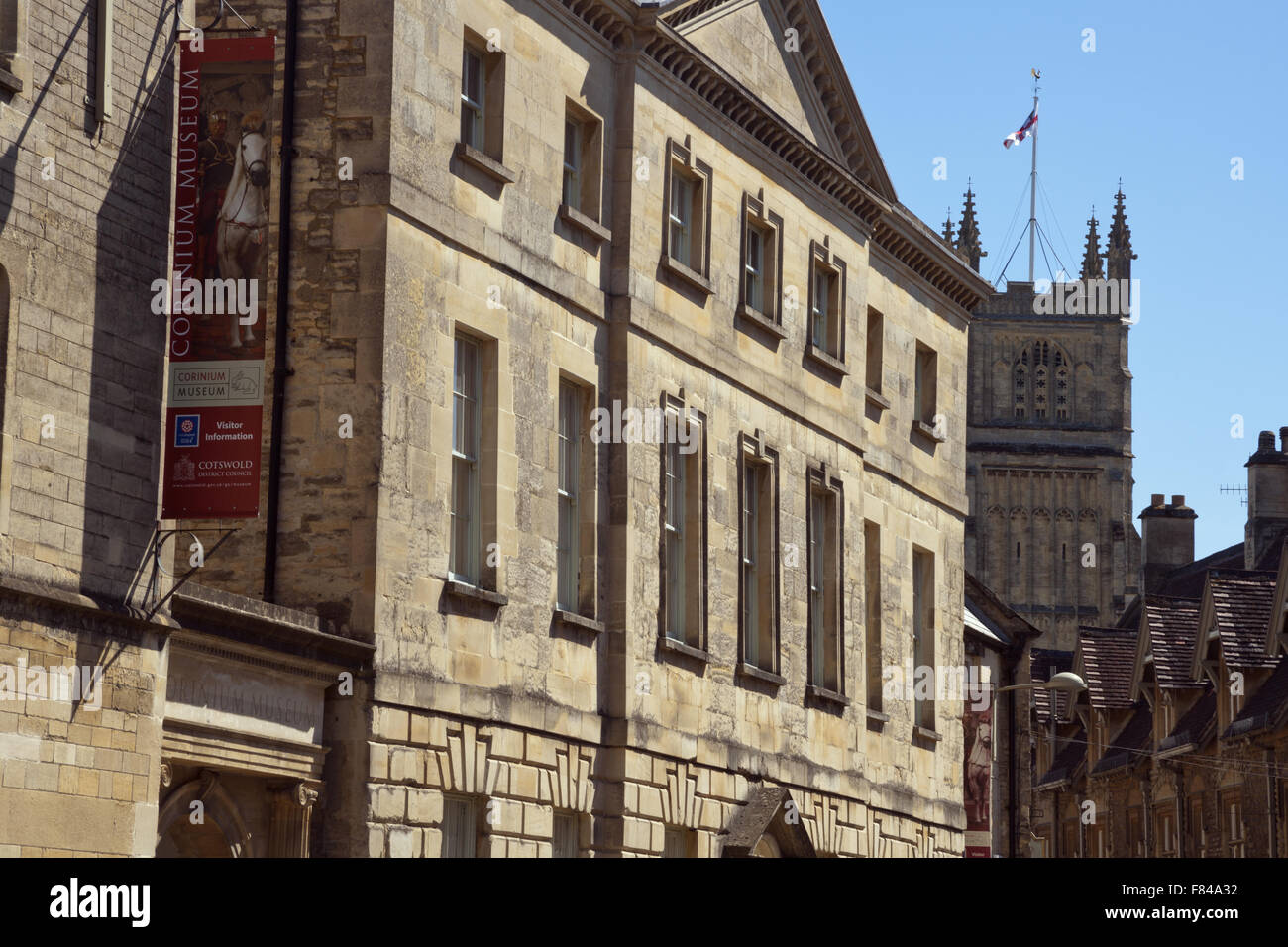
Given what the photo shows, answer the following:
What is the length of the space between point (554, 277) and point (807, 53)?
31.3ft

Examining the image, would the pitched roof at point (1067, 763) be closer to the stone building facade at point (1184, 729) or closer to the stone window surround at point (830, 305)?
the stone building facade at point (1184, 729)

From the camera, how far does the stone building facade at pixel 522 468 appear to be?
21.0 m

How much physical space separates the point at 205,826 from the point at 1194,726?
126 feet

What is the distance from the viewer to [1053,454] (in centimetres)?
13250

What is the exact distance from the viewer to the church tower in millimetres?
130750

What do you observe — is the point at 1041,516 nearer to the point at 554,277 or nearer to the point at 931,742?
the point at 931,742

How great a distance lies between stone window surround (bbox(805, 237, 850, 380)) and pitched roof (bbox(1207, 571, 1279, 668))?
19516mm

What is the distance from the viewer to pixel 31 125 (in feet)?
63.2

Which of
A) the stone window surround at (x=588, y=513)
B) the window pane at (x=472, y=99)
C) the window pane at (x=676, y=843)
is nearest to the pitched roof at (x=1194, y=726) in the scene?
the window pane at (x=676, y=843)

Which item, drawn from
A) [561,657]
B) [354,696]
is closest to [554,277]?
[561,657]

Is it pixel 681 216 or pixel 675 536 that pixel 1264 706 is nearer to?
pixel 675 536

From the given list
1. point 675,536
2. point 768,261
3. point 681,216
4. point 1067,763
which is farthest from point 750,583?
point 1067,763

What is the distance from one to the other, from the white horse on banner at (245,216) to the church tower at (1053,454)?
106796mm
